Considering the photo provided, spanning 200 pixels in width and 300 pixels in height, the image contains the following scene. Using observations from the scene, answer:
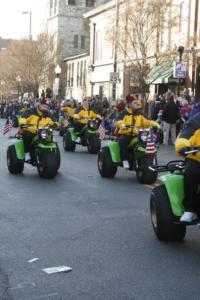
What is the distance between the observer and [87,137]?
59.9 feet

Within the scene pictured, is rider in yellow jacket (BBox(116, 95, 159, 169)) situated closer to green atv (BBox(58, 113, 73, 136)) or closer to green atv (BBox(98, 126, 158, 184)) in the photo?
green atv (BBox(98, 126, 158, 184))

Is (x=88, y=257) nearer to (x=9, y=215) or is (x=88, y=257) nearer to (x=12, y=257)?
(x=12, y=257)

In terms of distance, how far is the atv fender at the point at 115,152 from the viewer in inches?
471

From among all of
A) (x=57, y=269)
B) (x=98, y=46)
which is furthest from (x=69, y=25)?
(x=57, y=269)

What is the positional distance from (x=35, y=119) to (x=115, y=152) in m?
1.83

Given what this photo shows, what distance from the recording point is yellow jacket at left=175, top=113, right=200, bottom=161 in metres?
6.21

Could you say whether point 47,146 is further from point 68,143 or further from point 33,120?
point 68,143

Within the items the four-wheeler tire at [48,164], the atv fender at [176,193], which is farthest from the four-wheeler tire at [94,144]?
the atv fender at [176,193]

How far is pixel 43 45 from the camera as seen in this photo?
6019 centimetres

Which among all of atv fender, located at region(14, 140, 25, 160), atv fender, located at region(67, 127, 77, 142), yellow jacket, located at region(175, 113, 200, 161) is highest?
yellow jacket, located at region(175, 113, 200, 161)

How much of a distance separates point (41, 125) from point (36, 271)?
23.0 feet

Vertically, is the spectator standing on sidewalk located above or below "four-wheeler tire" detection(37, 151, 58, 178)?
above

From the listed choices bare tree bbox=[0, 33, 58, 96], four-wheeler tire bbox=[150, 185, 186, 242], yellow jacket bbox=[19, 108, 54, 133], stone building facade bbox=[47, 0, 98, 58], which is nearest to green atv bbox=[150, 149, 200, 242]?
four-wheeler tire bbox=[150, 185, 186, 242]

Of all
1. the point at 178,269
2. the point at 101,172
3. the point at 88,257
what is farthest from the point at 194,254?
the point at 101,172
